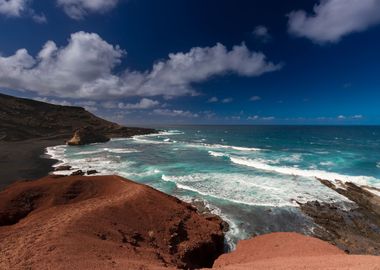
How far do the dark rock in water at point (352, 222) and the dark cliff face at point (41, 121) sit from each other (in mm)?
82637

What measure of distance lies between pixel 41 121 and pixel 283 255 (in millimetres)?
102715

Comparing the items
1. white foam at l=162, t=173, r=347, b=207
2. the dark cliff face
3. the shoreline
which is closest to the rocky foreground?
the shoreline

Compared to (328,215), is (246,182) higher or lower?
higher

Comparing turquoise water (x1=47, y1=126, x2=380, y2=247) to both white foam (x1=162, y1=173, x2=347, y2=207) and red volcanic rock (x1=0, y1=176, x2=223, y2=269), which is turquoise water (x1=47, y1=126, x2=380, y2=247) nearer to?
white foam (x1=162, y1=173, x2=347, y2=207)

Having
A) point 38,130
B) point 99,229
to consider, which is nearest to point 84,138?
→ point 38,130

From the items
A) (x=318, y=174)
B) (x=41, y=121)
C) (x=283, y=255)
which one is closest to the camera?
(x=283, y=255)

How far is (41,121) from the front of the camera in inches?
3743

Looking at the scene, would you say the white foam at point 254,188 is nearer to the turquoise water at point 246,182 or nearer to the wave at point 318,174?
the turquoise water at point 246,182

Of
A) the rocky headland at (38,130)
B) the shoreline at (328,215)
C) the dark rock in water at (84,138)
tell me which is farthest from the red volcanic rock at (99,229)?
the dark rock in water at (84,138)

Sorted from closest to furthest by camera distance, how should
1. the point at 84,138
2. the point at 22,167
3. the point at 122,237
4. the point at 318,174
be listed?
1. the point at 122,237
2. the point at 318,174
3. the point at 22,167
4. the point at 84,138

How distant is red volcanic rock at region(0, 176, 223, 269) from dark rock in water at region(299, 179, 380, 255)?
792 centimetres

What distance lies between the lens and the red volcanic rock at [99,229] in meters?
9.14

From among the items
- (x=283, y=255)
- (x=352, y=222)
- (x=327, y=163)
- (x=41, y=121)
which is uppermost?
(x=41, y=121)

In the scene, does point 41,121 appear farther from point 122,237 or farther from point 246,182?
point 122,237
